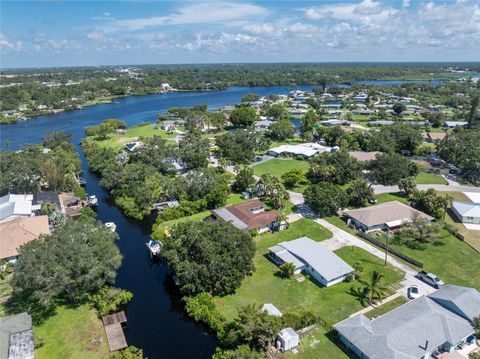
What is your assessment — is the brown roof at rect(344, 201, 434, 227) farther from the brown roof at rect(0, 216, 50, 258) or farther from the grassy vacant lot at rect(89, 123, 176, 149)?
the grassy vacant lot at rect(89, 123, 176, 149)

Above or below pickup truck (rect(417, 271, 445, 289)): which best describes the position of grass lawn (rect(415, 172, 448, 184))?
above

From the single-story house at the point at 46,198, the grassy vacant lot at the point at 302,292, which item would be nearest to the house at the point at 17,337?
the grassy vacant lot at the point at 302,292

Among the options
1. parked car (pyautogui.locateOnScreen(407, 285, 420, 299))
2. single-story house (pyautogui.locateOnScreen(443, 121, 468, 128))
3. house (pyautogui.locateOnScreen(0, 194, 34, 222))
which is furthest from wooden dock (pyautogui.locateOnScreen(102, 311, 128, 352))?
single-story house (pyautogui.locateOnScreen(443, 121, 468, 128))

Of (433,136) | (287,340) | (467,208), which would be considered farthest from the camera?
(433,136)

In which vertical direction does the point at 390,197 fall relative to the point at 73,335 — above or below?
above

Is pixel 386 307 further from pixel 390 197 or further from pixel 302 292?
pixel 390 197


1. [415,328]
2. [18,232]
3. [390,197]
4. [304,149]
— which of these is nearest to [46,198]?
[18,232]

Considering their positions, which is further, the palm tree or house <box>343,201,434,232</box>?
house <box>343,201,434,232</box>
